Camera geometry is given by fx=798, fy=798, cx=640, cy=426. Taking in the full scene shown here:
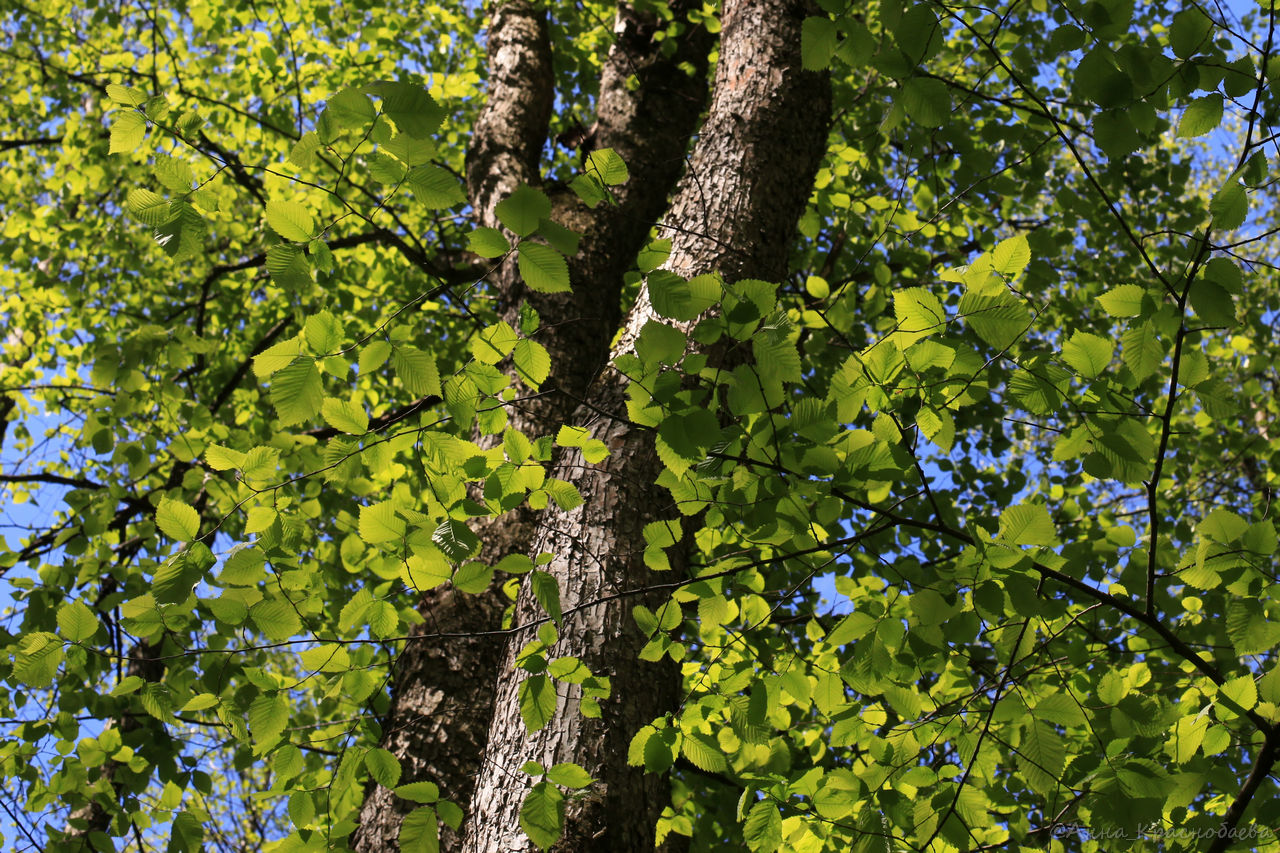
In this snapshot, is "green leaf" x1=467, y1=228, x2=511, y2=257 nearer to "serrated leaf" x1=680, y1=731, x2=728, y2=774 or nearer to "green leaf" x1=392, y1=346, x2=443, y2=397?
"green leaf" x1=392, y1=346, x2=443, y2=397

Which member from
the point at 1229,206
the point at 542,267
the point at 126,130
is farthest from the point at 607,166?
the point at 1229,206

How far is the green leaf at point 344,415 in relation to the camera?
5.14ft

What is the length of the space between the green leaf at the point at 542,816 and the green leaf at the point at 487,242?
107 centimetres

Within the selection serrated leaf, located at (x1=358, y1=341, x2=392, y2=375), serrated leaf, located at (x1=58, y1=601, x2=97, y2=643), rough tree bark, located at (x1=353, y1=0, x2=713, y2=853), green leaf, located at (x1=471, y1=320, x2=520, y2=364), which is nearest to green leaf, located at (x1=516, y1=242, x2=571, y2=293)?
green leaf, located at (x1=471, y1=320, x2=520, y2=364)

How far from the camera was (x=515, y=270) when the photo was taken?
3.77 metres

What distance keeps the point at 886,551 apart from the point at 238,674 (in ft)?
10.0

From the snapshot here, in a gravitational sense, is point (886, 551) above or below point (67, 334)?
below

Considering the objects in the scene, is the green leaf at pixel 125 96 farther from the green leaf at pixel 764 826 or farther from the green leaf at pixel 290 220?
the green leaf at pixel 764 826

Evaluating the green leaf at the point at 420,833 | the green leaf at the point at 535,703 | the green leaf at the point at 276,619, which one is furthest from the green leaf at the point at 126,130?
the green leaf at the point at 420,833

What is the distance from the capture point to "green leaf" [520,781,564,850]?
5.32 feet

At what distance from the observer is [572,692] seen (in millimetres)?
2080

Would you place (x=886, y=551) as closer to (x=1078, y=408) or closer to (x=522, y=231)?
(x=1078, y=408)

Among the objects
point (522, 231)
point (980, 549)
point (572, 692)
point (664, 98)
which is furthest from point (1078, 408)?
point (664, 98)

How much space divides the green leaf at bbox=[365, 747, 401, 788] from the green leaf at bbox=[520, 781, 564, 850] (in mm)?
321
